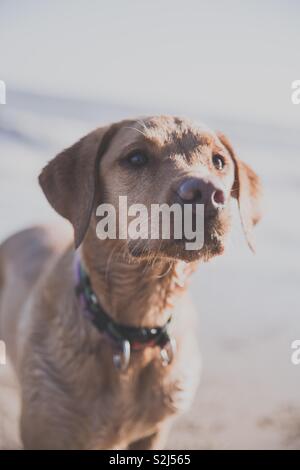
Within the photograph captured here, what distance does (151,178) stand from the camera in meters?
2.70

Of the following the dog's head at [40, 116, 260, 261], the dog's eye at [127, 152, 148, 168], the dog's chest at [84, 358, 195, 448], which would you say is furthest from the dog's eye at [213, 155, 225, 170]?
the dog's chest at [84, 358, 195, 448]

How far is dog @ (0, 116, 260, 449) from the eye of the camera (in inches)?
111

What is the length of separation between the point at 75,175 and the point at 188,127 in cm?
51

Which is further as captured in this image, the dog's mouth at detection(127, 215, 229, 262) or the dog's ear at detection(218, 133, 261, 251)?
the dog's ear at detection(218, 133, 261, 251)

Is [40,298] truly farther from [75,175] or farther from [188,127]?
[188,127]

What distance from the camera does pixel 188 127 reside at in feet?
9.43

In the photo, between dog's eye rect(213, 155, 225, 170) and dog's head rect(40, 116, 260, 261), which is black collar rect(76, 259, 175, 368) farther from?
dog's eye rect(213, 155, 225, 170)

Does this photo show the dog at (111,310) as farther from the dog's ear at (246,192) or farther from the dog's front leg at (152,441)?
the dog's front leg at (152,441)

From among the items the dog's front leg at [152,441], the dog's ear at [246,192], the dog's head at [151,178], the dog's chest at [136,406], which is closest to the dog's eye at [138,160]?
the dog's head at [151,178]

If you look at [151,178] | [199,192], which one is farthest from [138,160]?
[199,192]

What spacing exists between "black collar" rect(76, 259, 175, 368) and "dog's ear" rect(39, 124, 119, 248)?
0.29 m

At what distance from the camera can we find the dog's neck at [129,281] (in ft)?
9.53

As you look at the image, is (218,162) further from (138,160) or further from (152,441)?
(152,441)
